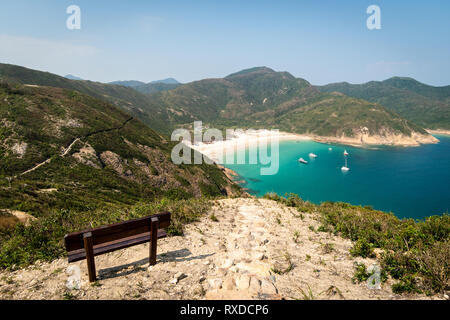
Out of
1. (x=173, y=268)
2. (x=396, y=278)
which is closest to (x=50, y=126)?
(x=173, y=268)

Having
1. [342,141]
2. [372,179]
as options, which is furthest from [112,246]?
[342,141]

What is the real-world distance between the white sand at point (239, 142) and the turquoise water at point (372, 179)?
20.2 m

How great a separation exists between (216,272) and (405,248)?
5884 millimetres

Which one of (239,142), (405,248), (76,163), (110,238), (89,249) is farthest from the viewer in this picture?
(239,142)

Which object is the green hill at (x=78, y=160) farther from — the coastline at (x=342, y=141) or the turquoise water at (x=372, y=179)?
the coastline at (x=342, y=141)

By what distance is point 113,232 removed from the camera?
522cm

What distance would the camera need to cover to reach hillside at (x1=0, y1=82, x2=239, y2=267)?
2309 centimetres

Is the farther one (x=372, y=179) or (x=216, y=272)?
(x=372, y=179)

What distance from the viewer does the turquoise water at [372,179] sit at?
62469 millimetres

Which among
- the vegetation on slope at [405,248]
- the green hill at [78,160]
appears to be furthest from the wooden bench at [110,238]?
the green hill at [78,160]

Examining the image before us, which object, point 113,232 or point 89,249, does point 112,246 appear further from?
point 89,249

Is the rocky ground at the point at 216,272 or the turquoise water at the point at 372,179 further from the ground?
the rocky ground at the point at 216,272
